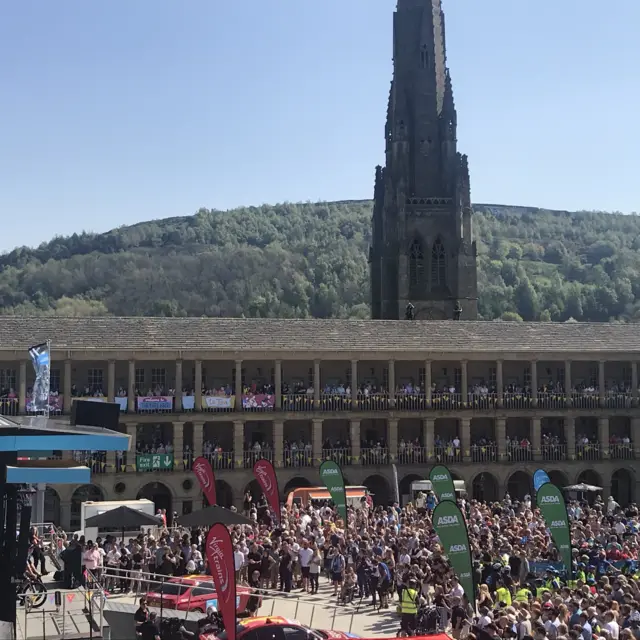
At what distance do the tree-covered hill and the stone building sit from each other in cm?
8299

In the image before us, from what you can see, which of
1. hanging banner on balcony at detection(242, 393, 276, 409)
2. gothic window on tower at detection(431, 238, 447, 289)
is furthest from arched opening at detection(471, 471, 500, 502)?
gothic window on tower at detection(431, 238, 447, 289)

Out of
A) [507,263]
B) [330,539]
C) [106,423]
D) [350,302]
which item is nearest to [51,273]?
[350,302]

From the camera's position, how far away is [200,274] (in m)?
156

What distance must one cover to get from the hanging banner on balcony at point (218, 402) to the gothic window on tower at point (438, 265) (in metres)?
30.3

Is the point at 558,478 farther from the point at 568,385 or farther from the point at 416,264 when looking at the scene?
the point at 416,264

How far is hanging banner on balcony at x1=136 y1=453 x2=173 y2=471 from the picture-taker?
41.7m

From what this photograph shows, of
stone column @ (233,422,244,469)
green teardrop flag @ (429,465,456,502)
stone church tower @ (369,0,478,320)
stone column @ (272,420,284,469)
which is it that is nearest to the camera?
green teardrop flag @ (429,465,456,502)

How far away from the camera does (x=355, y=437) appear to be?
147ft

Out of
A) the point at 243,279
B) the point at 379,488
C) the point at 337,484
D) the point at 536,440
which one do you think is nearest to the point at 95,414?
the point at 337,484

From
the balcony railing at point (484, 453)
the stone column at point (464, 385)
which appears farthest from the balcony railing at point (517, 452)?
the stone column at point (464, 385)

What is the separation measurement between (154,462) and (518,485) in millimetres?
16879

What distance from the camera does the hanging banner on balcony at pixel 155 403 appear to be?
42.2 meters

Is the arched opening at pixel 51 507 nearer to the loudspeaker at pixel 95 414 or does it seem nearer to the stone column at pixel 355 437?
the stone column at pixel 355 437

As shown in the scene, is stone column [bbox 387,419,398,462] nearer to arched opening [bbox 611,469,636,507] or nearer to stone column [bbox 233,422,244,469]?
stone column [bbox 233,422,244,469]
